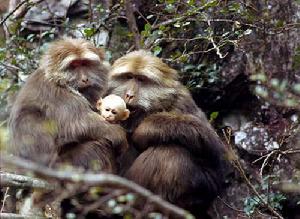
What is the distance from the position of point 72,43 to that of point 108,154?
110cm

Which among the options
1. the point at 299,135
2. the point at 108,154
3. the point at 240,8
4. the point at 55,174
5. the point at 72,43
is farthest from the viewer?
the point at 240,8

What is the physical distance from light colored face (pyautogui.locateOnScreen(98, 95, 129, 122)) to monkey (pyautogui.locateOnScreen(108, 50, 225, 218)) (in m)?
0.19

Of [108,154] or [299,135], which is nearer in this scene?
[108,154]

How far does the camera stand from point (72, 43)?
633 cm

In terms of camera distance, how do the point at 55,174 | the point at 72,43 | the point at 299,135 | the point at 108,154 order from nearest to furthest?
the point at 55,174 < the point at 108,154 < the point at 72,43 < the point at 299,135

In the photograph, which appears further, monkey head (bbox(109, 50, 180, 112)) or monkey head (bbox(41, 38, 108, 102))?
monkey head (bbox(109, 50, 180, 112))

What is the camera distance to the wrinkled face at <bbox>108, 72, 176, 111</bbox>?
6.17 meters

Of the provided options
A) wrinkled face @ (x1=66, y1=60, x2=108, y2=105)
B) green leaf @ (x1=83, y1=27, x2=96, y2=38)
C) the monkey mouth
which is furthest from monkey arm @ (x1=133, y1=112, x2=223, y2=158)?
green leaf @ (x1=83, y1=27, x2=96, y2=38)

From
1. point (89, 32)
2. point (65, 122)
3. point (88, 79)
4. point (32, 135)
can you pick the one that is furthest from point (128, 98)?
point (89, 32)

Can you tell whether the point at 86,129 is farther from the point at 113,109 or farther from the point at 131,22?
the point at 131,22

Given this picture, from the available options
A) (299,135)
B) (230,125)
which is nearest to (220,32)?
(230,125)

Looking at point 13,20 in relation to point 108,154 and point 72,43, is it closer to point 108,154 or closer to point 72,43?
point 72,43

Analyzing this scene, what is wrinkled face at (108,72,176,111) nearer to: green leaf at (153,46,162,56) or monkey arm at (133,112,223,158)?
monkey arm at (133,112,223,158)

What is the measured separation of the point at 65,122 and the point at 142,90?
2.59 ft
